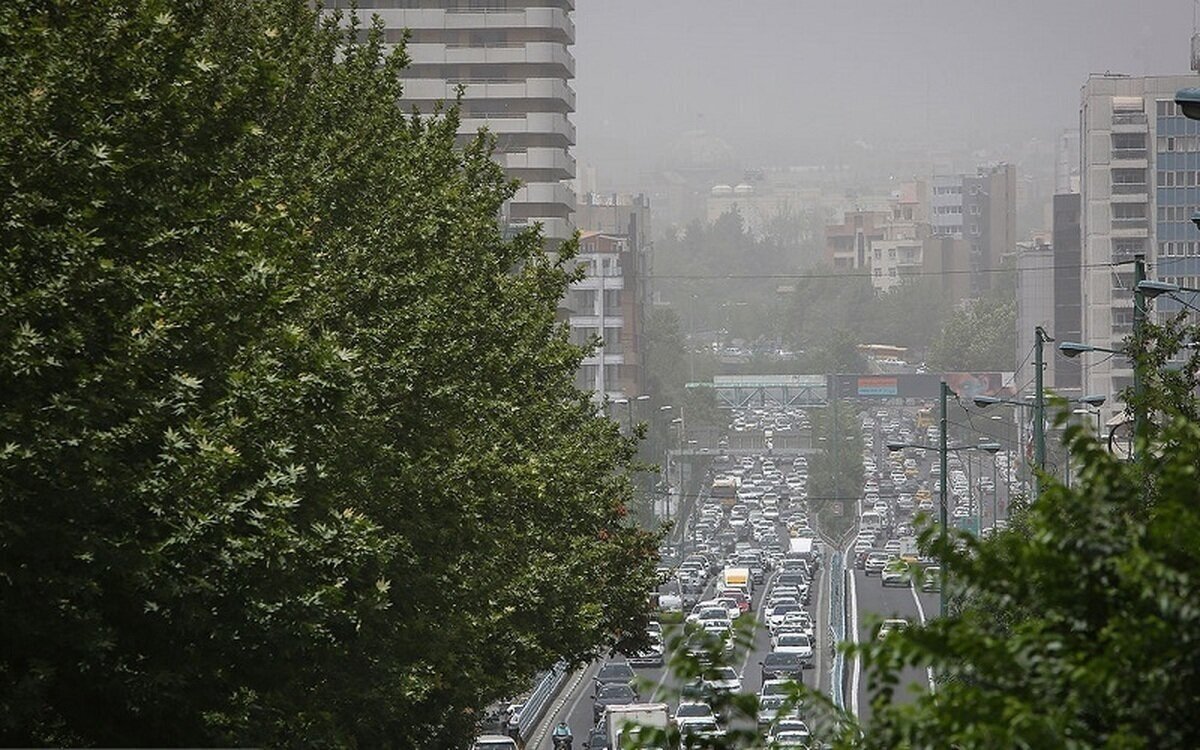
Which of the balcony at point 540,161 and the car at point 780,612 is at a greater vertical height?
the balcony at point 540,161

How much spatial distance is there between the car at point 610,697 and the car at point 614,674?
1670mm

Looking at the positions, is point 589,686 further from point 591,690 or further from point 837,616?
point 837,616

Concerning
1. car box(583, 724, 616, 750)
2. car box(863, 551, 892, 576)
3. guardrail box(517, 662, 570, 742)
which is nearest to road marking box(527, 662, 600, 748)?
guardrail box(517, 662, 570, 742)

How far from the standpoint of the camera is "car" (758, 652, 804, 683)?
63.2 m

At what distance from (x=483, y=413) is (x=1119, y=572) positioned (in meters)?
22.3

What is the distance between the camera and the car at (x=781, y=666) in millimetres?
63188

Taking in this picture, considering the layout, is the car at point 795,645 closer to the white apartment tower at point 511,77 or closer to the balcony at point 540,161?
the white apartment tower at point 511,77

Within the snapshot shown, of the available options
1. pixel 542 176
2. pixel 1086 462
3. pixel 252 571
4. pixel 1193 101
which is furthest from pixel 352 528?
pixel 542 176

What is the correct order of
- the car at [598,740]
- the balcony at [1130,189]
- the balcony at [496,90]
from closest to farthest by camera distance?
1. the car at [598,740]
2. the balcony at [496,90]
3. the balcony at [1130,189]

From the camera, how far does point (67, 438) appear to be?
50.4ft

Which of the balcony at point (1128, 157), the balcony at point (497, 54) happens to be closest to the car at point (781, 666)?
the balcony at point (497, 54)

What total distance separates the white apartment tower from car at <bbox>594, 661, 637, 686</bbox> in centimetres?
→ 5571

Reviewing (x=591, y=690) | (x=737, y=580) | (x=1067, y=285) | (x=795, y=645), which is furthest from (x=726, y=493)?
(x=591, y=690)

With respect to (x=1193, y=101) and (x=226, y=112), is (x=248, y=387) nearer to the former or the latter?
(x=226, y=112)
